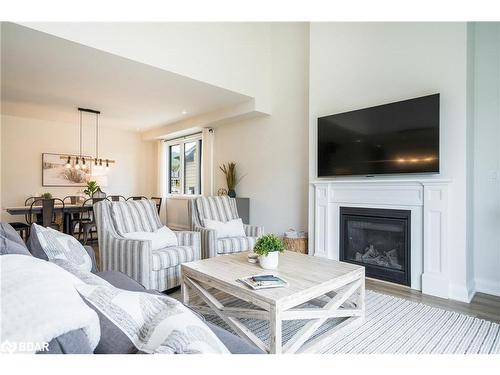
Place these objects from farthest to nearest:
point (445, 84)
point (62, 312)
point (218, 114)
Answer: point (218, 114) < point (445, 84) < point (62, 312)

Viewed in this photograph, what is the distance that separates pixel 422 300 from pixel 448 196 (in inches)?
40.5

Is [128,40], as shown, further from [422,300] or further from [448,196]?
[422,300]

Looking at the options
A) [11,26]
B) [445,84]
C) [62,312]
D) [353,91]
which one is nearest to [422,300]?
[445,84]

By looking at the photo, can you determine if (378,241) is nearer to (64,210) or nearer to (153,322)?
(153,322)

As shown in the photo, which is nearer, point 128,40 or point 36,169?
point 128,40

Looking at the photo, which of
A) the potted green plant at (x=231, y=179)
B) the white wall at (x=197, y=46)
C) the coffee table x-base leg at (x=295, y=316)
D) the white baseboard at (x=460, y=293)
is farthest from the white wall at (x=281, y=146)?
the coffee table x-base leg at (x=295, y=316)

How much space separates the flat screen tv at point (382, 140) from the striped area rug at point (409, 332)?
54.3 inches

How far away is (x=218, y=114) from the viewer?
17.4ft

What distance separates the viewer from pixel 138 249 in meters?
2.58

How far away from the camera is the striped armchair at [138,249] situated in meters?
2.59

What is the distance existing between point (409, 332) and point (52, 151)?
22.5 ft

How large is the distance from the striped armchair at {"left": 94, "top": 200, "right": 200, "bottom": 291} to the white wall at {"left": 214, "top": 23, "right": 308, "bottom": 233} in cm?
201

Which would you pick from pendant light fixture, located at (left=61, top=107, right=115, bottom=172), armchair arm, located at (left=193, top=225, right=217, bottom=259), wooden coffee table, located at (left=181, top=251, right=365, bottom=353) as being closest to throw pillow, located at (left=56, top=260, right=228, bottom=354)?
wooden coffee table, located at (left=181, top=251, right=365, bottom=353)

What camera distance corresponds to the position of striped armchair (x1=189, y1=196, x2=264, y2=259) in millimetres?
3330
